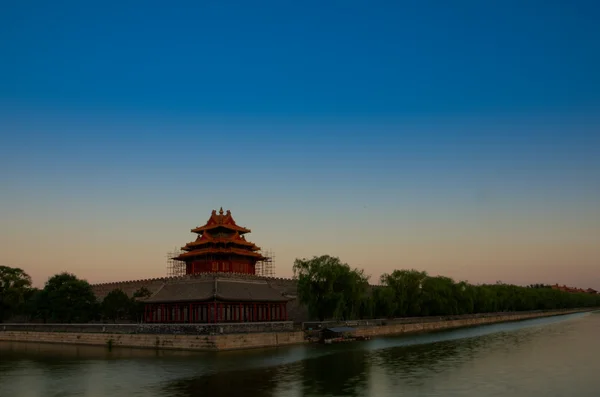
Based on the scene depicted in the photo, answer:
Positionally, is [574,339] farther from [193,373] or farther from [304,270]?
[193,373]

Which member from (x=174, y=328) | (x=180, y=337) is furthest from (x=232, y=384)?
(x=174, y=328)

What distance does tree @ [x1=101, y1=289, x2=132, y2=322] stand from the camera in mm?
55312

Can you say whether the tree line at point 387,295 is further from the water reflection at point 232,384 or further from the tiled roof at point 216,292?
the water reflection at point 232,384

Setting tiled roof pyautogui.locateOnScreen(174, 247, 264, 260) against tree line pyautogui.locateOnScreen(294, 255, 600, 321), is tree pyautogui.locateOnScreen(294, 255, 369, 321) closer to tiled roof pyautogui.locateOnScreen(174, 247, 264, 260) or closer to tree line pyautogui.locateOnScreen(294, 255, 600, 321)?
tree line pyautogui.locateOnScreen(294, 255, 600, 321)

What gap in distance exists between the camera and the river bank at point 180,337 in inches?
1598

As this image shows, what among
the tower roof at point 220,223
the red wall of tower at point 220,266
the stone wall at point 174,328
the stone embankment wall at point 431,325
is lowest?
the stone embankment wall at point 431,325

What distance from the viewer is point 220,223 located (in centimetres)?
6094

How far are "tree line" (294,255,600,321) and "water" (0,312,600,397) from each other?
1056 centimetres

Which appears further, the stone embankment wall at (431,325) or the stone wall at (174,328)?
the stone embankment wall at (431,325)

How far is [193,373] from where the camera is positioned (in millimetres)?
29078

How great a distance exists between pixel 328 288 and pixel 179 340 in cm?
1758

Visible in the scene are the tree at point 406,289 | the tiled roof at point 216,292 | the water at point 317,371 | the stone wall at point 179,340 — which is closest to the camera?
the water at point 317,371

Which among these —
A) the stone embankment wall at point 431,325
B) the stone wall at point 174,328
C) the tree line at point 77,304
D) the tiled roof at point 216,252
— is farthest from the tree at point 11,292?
the stone embankment wall at point 431,325

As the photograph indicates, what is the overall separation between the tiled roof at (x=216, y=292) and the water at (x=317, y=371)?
21.6 ft
